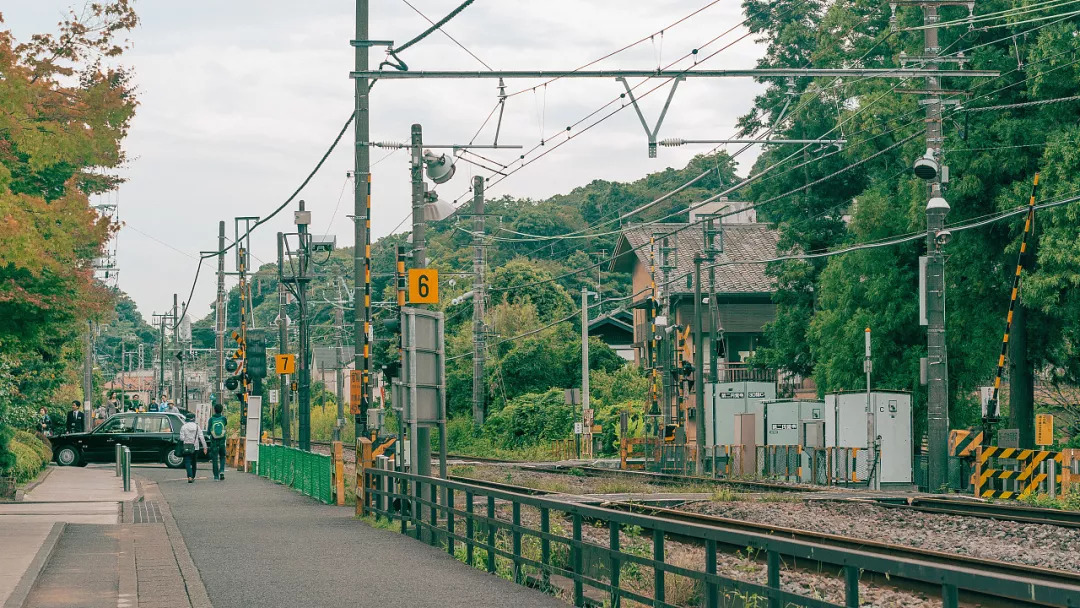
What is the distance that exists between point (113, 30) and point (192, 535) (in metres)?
7.10

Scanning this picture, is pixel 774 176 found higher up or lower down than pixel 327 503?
higher up

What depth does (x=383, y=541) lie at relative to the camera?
54.5 ft

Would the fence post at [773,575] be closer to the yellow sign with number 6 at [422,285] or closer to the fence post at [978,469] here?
the yellow sign with number 6 at [422,285]

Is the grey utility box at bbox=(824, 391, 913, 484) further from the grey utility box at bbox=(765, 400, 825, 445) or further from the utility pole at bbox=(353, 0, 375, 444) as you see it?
the utility pole at bbox=(353, 0, 375, 444)

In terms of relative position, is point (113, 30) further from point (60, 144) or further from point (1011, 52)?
point (1011, 52)

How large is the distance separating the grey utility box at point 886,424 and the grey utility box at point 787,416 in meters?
6.02

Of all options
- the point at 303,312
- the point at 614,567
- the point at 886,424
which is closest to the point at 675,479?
the point at 886,424

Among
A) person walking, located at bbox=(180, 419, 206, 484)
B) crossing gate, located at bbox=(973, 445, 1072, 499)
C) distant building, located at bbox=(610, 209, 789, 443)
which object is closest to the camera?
crossing gate, located at bbox=(973, 445, 1072, 499)

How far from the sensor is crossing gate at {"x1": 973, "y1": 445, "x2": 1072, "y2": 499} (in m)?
24.1


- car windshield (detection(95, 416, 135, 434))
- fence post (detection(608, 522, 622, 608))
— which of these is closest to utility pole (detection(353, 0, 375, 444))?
fence post (detection(608, 522, 622, 608))

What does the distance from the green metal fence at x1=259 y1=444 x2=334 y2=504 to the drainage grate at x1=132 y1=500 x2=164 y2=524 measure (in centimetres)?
300

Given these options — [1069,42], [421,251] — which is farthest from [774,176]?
[421,251]

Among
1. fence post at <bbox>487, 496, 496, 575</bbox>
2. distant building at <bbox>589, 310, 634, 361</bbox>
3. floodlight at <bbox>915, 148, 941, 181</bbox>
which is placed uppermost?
floodlight at <bbox>915, 148, 941, 181</bbox>

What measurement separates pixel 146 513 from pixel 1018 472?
639 inches
